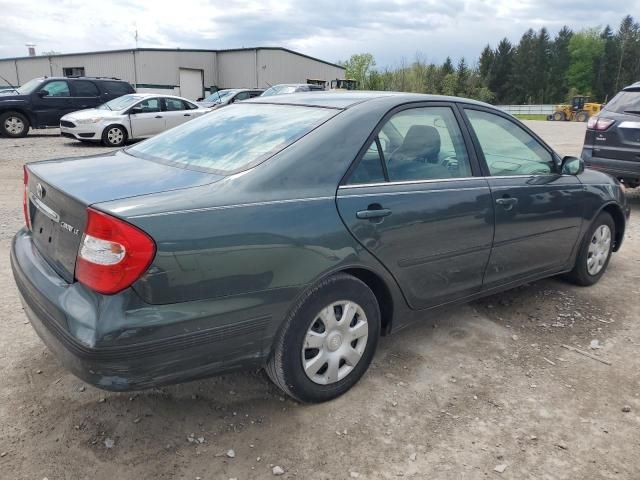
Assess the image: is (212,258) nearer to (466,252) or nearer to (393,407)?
(393,407)

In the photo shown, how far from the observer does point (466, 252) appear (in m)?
3.24

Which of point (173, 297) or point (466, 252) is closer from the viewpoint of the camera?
point (173, 297)

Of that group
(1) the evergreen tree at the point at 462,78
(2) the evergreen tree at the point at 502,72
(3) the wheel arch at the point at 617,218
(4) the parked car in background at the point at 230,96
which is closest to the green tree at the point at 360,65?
(1) the evergreen tree at the point at 462,78

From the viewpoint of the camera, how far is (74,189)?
2381 millimetres

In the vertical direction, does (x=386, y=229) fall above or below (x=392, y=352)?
above

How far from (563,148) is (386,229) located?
1455 cm

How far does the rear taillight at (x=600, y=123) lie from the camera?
23.8 feet

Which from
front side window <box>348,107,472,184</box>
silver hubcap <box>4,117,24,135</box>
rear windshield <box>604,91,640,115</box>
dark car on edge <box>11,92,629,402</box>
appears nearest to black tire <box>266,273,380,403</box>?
dark car on edge <box>11,92,629,402</box>

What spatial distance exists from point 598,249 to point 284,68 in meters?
36.7

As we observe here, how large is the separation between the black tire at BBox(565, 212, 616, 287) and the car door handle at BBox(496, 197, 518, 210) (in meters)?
1.17

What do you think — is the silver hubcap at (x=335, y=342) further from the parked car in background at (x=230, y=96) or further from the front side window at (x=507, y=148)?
the parked car in background at (x=230, y=96)

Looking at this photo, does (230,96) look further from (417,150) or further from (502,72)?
(502,72)

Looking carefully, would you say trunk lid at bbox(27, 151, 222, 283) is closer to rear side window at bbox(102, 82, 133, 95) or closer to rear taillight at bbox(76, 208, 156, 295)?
rear taillight at bbox(76, 208, 156, 295)

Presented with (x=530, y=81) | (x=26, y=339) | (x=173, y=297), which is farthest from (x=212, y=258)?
(x=530, y=81)
